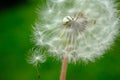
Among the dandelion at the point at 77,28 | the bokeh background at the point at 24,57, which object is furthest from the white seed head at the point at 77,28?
the bokeh background at the point at 24,57

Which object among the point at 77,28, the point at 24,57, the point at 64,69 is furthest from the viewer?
the point at 24,57

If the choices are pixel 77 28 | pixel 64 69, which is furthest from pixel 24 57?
pixel 64 69

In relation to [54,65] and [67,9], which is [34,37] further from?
[54,65]

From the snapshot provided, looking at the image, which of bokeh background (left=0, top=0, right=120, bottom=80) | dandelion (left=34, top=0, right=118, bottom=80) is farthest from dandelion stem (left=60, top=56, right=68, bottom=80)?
bokeh background (left=0, top=0, right=120, bottom=80)

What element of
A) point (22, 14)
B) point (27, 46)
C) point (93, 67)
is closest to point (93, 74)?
point (93, 67)

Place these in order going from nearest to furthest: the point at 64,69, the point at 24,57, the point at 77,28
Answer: the point at 64,69 < the point at 77,28 < the point at 24,57

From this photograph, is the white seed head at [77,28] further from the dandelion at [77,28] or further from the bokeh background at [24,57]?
the bokeh background at [24,57]

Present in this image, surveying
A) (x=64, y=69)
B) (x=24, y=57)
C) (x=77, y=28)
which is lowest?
(x=64, y=69)

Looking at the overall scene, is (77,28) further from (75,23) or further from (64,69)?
(64,69)
